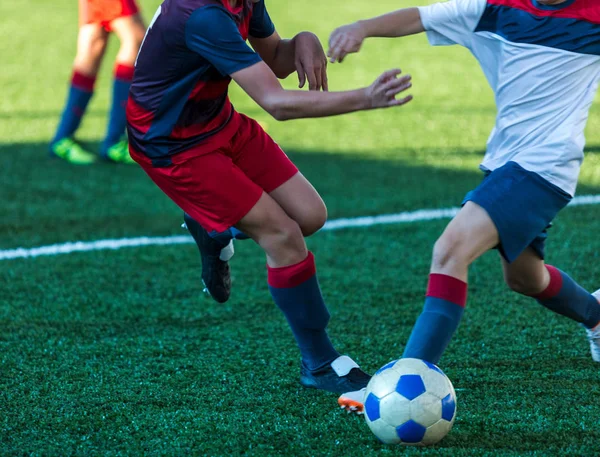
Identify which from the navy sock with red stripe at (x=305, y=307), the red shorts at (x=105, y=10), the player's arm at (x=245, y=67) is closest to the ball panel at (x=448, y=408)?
the navy sock with red stripe at (x=305, y=307)

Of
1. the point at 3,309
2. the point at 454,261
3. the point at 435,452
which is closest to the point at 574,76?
the point at 454,261

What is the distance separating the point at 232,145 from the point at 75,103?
3733 millimetres

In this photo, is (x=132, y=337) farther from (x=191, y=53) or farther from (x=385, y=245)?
(x=385, y=245)

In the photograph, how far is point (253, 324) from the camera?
3.88 metres

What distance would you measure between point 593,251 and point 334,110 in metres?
2.49

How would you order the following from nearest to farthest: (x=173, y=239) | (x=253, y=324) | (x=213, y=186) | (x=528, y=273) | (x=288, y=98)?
(x=288, y=98) → (x=213, y=186) → (x=528, y=273) → (x=253, y=324) → (x=173, y=239)

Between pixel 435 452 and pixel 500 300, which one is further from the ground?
pixel 435 452

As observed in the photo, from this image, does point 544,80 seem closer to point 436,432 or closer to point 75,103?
point 436,432

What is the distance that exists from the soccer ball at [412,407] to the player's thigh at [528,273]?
0.68 meters

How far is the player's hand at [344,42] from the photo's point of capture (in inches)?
117

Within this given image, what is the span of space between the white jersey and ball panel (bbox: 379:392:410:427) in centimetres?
84

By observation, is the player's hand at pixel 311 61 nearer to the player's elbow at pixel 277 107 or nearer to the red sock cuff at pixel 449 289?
the player's elbow at pixel 277 107

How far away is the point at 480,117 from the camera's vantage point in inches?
314

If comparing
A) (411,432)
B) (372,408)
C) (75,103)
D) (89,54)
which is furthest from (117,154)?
(411,432)
